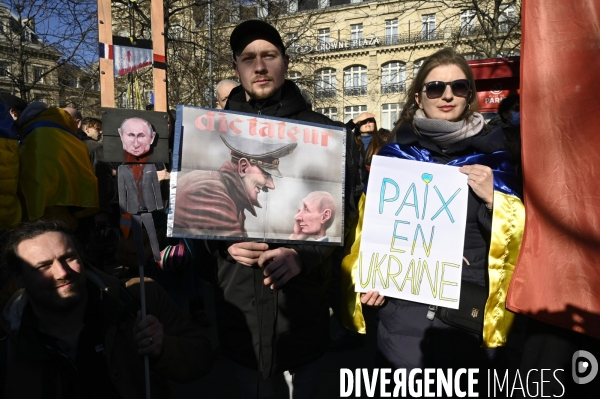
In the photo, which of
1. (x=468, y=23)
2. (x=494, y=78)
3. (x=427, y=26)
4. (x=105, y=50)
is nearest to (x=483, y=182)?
(x=105, y=50)

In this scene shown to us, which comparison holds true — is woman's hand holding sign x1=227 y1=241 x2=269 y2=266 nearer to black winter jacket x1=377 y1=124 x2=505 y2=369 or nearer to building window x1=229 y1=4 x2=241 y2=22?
black winter jacket x1=377 y1=124 x2=505 y2=369

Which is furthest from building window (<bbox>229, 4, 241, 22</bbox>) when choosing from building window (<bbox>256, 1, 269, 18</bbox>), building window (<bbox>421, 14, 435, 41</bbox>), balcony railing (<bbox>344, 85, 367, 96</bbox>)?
balcony railing (<bbox>344, 85, 367, 96</bbox>)

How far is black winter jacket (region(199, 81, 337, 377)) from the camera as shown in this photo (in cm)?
206

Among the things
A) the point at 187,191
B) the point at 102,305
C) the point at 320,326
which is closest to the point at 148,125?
the point at 187,191

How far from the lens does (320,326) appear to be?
2215 millimetres

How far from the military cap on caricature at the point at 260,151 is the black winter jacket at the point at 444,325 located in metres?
0.65

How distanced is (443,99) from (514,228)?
24.7 inches

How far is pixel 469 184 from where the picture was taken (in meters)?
2.04

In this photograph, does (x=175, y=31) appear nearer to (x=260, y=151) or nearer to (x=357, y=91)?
(x=260, y=151)

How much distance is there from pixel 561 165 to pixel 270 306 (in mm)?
1266

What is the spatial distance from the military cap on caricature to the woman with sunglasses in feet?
1.96

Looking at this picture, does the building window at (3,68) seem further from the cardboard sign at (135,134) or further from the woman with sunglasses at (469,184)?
the woman with sunglasses at (469,184)

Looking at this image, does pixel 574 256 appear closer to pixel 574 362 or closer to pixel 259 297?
pixel 574 362

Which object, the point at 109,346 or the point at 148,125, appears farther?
the point at 148,125
